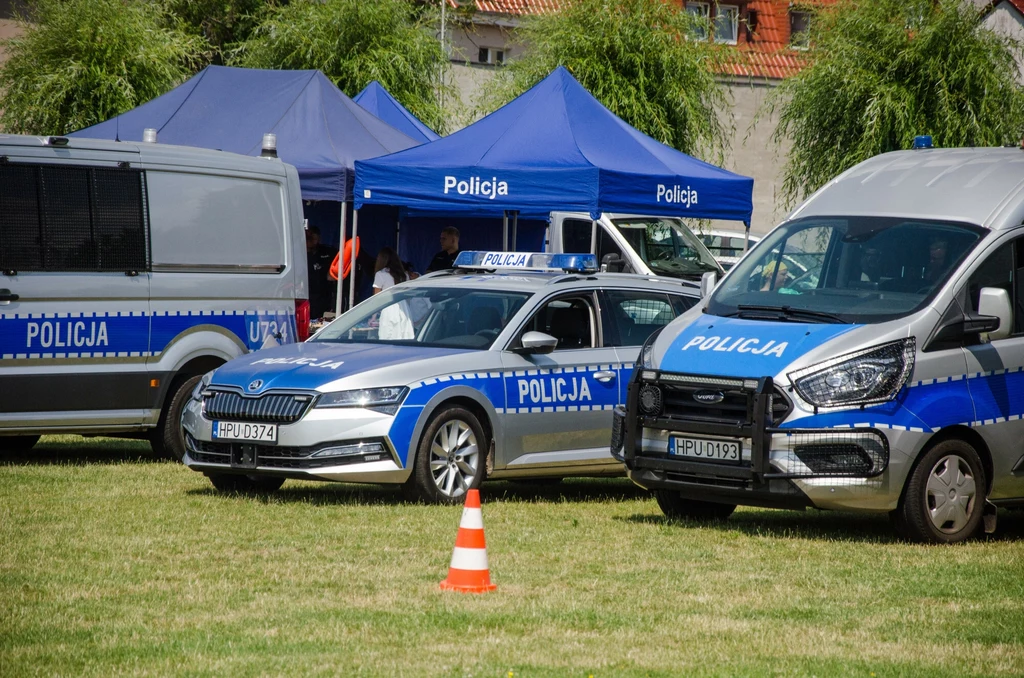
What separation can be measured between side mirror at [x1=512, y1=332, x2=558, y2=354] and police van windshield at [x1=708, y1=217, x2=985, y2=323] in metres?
1.26

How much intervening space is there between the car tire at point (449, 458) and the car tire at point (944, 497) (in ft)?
9.40

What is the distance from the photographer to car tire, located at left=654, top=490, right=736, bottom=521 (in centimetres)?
983

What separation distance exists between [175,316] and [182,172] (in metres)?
1.18

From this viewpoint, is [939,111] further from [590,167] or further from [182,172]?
[182,172]

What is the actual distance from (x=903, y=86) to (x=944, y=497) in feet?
69.9

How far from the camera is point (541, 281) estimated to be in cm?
1120

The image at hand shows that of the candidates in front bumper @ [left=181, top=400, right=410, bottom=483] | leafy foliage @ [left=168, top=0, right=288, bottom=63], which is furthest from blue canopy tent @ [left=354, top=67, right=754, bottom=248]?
leafy foliage @ [left=168, top=0, right=288, bottom=63]

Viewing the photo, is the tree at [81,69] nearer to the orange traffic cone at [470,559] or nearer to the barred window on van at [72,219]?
the barred window on van at [72,219]

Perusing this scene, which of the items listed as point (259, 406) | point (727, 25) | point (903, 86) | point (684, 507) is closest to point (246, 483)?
point (259, 406)

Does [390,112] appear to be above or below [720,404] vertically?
above

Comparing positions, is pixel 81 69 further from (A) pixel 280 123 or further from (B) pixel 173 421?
(B) pixel 173 421

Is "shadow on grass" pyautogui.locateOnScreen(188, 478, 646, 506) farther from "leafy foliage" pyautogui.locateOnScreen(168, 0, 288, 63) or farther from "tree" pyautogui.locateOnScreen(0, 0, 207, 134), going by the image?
"leafy foliage" pyautogui.locateOnScreen(168, 0, 288, 63)

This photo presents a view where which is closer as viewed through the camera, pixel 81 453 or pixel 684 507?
pixel 684 507

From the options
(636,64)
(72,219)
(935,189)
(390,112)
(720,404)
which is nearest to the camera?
(720,404)
